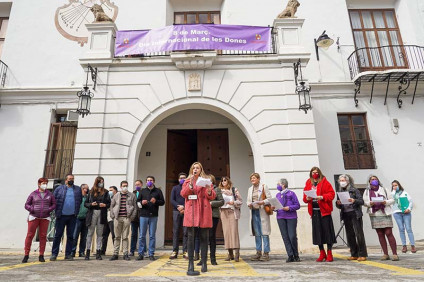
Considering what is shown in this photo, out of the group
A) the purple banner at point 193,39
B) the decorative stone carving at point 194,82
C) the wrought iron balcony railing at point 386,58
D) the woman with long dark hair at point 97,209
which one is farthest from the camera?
the wrought iron balcony railing at point 386,58

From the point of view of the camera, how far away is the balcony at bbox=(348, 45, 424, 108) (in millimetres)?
10477

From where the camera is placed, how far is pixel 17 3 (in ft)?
41.3

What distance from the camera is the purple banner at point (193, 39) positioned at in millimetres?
9352

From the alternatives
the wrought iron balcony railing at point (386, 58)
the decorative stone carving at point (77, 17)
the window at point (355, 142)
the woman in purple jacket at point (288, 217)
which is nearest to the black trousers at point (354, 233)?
the woman in purple jacket at point (288, 217)

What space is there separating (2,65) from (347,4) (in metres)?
15.1

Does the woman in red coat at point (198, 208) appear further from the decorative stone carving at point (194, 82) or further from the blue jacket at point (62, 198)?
the decorative stone carving at point (194, 82)

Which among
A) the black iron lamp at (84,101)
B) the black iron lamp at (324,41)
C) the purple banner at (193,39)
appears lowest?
the black iron lamp at (84,101)

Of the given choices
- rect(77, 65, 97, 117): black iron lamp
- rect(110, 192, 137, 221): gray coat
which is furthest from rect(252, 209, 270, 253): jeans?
rect(77, 65, 97, 117): black iron lamp

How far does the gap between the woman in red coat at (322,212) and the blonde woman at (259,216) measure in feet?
3.04

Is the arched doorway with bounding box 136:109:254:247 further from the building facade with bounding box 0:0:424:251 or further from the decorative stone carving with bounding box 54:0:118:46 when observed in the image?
the decorative stone carving with bounding box 54:0:118:46

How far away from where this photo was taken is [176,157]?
37.0 ft

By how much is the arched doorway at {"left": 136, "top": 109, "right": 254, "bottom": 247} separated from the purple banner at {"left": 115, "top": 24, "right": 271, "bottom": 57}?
2.77m

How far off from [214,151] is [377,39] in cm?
856

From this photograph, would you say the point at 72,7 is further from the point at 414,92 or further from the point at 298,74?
the point at 414,92
